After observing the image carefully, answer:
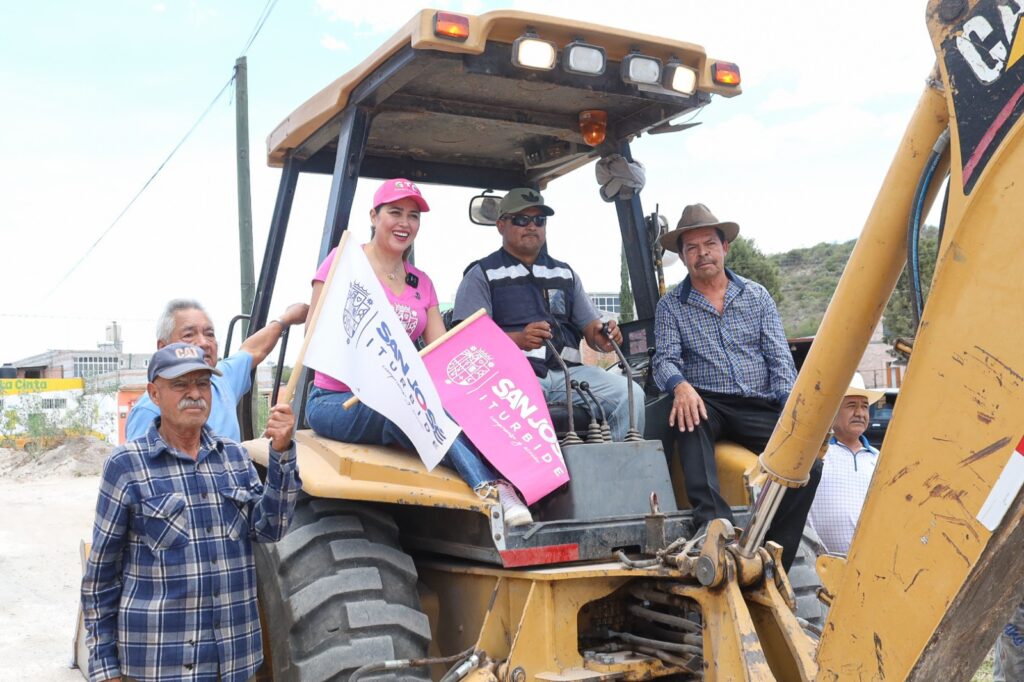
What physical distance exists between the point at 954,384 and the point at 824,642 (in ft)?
2.36

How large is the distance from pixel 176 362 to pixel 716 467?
6.99ft

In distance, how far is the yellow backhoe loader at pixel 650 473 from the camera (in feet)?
6.70

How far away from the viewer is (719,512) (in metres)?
3.87

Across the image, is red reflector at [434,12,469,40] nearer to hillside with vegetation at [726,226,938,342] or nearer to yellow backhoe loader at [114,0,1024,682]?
yellow backhoe loader at [114,0,1024,682]

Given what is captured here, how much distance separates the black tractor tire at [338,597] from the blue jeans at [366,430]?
0.29 m

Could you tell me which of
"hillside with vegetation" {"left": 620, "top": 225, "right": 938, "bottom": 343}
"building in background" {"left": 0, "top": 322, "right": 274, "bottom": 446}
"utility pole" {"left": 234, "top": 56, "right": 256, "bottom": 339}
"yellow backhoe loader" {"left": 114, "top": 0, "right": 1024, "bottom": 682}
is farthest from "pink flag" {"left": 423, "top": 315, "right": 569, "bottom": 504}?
"hillside with vegetation" {"left": 620, "top": 225, "right": 938, "bottom": 343}

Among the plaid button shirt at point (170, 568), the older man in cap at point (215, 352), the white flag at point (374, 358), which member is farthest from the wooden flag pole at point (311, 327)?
the older man in cap at point (215, 352)

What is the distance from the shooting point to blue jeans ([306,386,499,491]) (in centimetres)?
378

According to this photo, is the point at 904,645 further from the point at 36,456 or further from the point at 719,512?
the point at 36,456

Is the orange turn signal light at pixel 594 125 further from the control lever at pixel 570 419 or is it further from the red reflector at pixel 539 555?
the red reflector at pixel 539 555

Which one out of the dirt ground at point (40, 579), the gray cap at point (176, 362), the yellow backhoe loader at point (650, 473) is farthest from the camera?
the dirt ground at point (40, 579)

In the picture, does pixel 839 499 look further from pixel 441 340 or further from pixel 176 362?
pixel 176 362

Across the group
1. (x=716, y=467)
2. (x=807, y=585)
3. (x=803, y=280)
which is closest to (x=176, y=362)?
(x=716, y=467)

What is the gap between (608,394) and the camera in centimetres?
416
